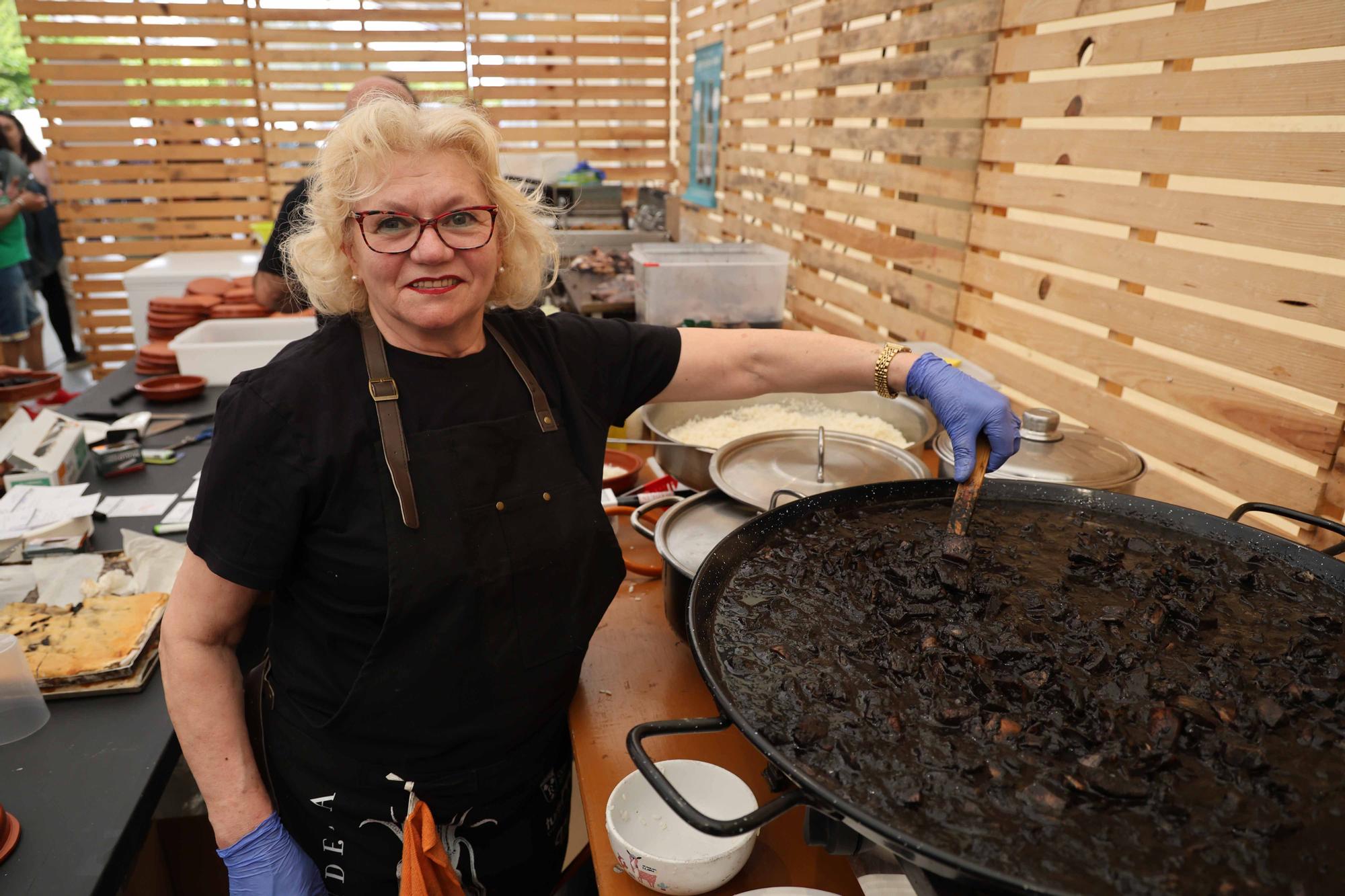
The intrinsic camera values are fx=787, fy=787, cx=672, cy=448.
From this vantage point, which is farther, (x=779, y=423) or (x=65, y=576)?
(x=779, y=423)

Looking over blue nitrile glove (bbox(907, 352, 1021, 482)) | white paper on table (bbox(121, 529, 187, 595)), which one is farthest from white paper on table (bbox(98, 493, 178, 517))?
blue nitrile glove (bbox(907, 352, 1021, 482))

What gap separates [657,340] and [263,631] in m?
1.68

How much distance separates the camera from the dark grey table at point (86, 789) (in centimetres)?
147

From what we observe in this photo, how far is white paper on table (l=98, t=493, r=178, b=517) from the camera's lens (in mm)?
2746

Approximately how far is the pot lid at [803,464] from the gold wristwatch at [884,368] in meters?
0.19

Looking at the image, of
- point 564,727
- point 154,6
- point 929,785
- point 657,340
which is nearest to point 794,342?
point 657,340

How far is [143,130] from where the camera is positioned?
7.88 m

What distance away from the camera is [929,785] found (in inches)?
39.2

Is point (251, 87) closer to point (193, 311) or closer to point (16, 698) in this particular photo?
point (193, 311)

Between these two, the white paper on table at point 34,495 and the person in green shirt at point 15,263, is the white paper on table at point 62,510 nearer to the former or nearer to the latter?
the white paper on table at point 34,495

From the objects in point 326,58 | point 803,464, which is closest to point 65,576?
point 803,464

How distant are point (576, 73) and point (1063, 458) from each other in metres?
7.41

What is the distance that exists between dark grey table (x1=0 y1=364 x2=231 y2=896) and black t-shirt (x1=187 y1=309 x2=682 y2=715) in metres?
0.40

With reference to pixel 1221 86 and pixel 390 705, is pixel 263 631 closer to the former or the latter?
pixel 390 705
